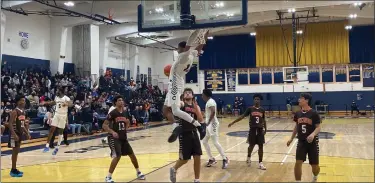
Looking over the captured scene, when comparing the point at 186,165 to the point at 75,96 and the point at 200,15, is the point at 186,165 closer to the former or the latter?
the point at 200,15

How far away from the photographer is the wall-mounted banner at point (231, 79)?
3045cm

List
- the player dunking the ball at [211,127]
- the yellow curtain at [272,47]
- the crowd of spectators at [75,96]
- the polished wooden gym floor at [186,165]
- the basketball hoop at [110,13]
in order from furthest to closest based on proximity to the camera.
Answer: the yellow curtain at [272,47] → the basketball hoop at [110,13] → the crowd of spectators at [75,96] → the player dunking the ball at [211,127] → the polished wooden gym floor at [186,165]

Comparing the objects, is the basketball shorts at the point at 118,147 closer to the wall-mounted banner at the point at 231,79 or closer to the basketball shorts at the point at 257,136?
the basketball shorts at the point at 257,136

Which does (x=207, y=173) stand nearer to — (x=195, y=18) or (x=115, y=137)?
(x=115, y=137)

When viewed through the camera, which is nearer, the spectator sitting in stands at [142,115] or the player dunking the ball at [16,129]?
the player dunking the ball at [16,129]

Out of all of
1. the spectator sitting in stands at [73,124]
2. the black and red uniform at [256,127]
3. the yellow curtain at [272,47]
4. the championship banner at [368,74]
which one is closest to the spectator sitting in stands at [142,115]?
the spectator sitting in stands at [73,124]

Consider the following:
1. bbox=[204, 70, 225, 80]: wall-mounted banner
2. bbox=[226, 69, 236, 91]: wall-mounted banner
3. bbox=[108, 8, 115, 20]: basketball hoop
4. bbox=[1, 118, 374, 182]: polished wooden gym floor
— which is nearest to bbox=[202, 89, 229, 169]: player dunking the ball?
bbox=[1, 118, 374, 182]: polished wooden gym floor

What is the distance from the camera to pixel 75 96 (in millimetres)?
18516

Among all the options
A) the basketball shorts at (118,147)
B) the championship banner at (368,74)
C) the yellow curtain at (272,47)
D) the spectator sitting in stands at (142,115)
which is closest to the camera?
the basketball shorts at (118,147)

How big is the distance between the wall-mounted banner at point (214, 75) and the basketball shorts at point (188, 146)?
2539 cm

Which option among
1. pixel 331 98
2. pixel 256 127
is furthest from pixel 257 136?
pixel 331 98

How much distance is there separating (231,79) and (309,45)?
670cm

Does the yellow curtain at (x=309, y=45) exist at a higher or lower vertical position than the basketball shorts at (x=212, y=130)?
higher

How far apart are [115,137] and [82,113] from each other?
1045 cm
